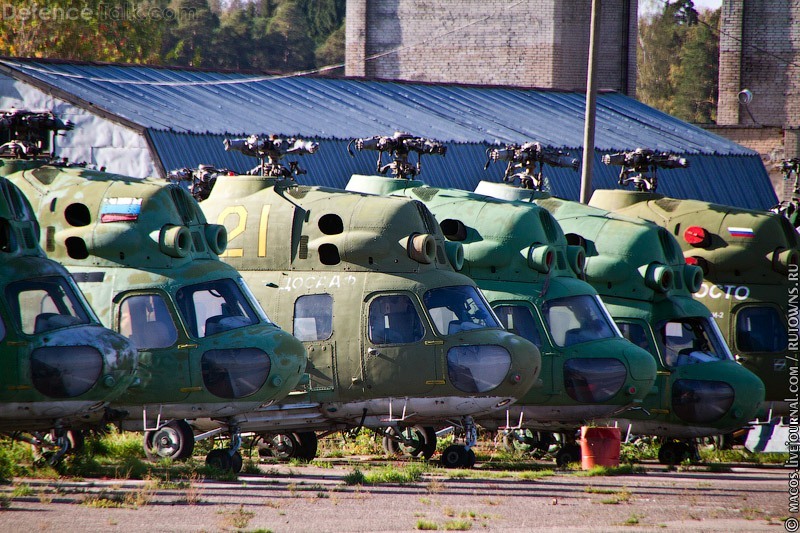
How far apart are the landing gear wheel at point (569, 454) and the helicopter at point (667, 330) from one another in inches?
25.5

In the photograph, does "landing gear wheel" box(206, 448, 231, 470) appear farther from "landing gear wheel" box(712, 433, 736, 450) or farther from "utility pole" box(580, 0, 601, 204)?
"utility pole" box(580, 0, 601, 204)

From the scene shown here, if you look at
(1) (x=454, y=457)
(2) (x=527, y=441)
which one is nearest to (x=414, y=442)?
(1) (x=454, y=457)

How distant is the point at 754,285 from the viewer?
1856 centimetres

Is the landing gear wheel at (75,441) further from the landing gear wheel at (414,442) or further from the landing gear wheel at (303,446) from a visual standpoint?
the landing gear wheel at (414,442)

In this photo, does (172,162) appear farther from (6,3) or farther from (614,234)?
(6,3)

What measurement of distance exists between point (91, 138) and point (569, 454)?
40.9 feet

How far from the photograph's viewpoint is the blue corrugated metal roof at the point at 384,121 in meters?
25.5

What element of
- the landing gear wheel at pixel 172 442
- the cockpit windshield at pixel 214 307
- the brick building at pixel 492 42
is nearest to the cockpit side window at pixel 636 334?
the cockpit windshield at pixel 214 307

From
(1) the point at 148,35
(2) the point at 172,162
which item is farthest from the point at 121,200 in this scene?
(1) the point at 148,35

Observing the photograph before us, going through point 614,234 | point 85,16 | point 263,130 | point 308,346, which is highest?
point 85,16

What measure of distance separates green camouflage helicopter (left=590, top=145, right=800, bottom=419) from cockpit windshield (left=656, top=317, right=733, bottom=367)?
5.48ft

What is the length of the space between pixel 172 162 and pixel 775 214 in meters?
11.3

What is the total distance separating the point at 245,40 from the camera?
259ft

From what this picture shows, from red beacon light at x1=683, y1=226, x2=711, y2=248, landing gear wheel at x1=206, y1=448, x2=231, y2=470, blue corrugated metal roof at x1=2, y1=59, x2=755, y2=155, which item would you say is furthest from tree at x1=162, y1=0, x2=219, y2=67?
landing gear wheel at x1=206, y1=448, x2=231, y2=470
